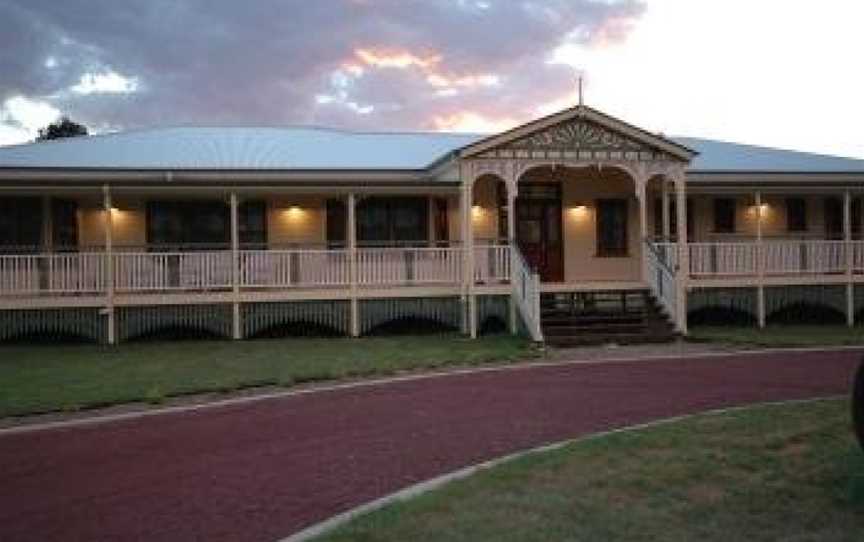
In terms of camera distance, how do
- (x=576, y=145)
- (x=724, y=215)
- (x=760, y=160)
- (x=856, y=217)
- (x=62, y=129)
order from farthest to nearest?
(x=62, y=129) → (x=856, y=217) → (x=760, y=160) → (x=724, y=215) → (x=576, y=145)

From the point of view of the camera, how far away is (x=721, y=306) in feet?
90.3

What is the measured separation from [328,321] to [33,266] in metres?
6.33

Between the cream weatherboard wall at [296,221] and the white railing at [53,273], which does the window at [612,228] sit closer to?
the cream weatherboard wall at [296,221]

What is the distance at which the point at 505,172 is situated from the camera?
25000mm

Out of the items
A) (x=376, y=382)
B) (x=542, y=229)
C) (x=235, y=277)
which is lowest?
(x=376, y=382)

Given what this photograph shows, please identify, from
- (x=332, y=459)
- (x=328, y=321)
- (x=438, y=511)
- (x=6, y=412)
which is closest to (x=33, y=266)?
(x=328, y=321)

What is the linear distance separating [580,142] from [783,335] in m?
6.01

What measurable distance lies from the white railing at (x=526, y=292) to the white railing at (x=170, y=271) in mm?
6151

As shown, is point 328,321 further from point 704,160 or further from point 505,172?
point 704,160

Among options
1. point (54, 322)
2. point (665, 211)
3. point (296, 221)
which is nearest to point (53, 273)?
point (54, 322)

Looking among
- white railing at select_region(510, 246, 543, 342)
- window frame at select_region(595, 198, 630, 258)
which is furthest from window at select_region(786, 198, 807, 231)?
white railing at select_region(510, 246, 543, 342)

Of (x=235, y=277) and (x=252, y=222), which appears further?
(x=252, y=222)

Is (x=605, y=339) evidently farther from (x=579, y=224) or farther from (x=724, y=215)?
(x=724, y=215)

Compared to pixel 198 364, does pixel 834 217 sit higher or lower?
higher
